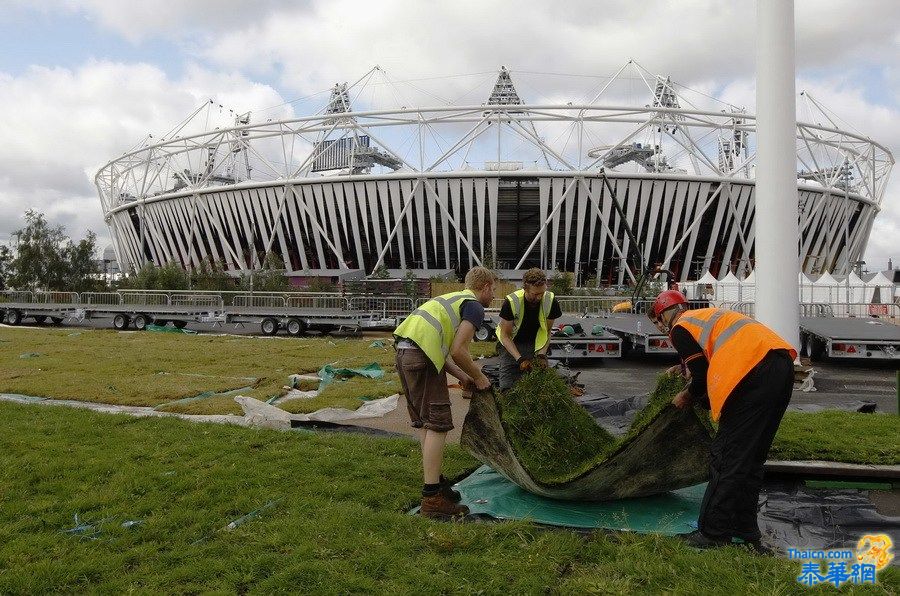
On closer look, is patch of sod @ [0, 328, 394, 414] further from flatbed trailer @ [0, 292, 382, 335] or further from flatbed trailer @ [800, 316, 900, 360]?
flatbed trailer @ [800, 316, 900, 360]

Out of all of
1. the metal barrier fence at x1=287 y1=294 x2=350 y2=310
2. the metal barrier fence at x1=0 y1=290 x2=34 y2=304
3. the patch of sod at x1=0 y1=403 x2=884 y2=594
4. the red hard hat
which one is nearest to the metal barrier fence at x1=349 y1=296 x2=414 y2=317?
the metal barrier fence at x1=287 y1=294 x2=350 y2=310

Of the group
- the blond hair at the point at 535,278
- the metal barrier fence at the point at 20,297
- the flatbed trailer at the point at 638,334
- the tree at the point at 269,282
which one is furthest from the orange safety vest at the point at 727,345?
the tree at the point at 269,282

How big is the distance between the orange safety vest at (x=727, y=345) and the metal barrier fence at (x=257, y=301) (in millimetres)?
22417

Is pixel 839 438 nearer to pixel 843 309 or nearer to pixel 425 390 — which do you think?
pixel 425 390

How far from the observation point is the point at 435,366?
464cm

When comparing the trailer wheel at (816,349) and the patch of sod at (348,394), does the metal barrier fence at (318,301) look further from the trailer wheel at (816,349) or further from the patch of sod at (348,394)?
the trailer wheel at (816,349)

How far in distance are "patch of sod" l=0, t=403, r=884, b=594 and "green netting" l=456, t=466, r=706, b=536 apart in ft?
1.00

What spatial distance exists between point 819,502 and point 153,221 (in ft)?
217

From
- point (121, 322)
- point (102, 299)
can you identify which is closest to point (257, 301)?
point (121, 322)

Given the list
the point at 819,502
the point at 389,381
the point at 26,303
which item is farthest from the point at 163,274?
the point at 819,502

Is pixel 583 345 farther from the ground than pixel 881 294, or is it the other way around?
pixel 881 294

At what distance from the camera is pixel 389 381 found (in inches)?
441

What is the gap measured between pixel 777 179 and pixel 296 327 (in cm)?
1684

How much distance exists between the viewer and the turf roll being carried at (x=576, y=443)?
447 cm
